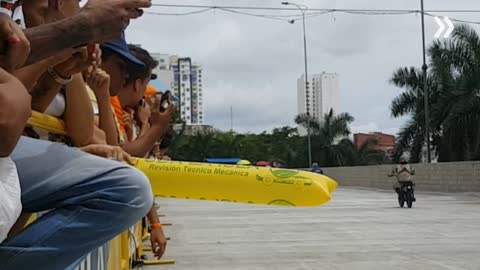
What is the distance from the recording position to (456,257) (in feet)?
24.2

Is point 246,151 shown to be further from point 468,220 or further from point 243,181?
point 243,181

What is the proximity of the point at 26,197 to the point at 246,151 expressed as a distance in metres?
60.5

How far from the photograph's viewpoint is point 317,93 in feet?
192

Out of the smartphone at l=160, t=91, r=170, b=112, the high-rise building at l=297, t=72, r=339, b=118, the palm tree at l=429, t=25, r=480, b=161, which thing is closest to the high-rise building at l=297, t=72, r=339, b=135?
the high-rise building at l=297, t=72, r=339, b=118

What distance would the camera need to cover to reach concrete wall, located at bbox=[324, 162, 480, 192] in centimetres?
2507

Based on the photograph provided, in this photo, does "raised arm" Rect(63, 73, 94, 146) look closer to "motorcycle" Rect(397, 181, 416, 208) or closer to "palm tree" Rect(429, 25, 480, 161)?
"motorcycle" Rect(397, 181, 416, 208)

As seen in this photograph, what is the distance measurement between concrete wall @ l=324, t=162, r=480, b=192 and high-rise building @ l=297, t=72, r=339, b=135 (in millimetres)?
13435

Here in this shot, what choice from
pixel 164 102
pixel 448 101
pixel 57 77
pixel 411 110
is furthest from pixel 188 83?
pixel 57 77

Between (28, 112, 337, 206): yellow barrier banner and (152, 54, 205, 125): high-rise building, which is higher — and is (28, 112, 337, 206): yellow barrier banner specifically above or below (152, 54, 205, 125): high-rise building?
below

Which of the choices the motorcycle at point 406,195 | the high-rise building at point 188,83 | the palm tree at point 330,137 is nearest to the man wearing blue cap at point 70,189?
the motorcycle at point 406,195

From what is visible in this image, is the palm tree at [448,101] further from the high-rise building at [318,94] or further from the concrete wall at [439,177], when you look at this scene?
the high-rise building at [318,94]

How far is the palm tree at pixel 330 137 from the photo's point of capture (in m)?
46.6

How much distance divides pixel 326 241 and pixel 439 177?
19.8 meters

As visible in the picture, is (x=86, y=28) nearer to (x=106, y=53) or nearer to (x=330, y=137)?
(x=106, y=53)
